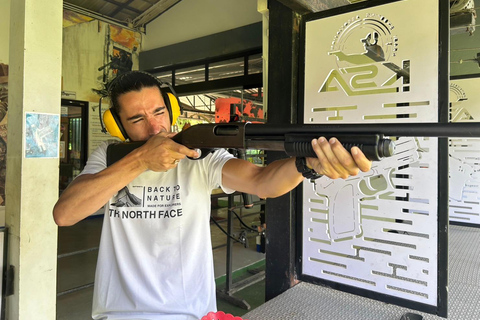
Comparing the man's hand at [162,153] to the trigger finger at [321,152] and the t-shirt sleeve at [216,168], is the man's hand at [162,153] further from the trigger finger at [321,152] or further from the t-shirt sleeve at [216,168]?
the trigger finger at [321,152]

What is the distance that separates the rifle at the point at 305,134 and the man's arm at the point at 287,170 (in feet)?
0.08

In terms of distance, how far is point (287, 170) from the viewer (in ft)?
4.10

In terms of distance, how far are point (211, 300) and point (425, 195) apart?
1.03 metres

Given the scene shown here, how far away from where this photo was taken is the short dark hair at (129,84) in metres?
1.45

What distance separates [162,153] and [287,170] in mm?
488

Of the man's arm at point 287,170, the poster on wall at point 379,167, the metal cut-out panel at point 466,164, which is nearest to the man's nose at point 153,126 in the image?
the man's arm at point 287,170

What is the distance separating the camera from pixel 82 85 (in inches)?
277

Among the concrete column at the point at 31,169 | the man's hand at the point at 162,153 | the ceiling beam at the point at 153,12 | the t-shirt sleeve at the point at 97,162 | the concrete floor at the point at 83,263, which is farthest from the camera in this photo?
the ceiling beam at the point at 153,12

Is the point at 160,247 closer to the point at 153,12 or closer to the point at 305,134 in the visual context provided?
the point at 305,134

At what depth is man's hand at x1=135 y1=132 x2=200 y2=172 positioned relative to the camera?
1.22 m

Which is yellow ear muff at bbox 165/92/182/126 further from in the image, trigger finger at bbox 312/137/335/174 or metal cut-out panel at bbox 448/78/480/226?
metal cut-out panel at bbox 448/78/480/226

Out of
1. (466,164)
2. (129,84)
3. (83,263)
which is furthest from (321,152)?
(83,263)

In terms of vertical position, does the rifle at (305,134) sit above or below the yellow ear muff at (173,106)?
below

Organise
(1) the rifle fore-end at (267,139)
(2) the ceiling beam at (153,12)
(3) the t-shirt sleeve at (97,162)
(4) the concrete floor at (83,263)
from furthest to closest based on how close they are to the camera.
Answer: (2) the ceiling beam at (153,12) → (4) the concrete floor at (83,263) → (3) the t-shirt sleeve at (97,162) → (1) the rifle fore-end at (267,139)
